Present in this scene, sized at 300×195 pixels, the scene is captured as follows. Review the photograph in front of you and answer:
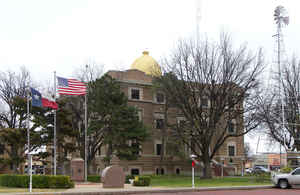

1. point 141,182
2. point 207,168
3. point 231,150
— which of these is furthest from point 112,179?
point 231,150

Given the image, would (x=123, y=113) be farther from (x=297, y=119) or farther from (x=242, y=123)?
(x=297, y=119)

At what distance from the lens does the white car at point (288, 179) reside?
32.1 m

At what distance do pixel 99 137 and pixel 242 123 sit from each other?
1772cm

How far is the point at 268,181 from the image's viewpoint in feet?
133

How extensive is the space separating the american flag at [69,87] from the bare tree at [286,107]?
23880 mm

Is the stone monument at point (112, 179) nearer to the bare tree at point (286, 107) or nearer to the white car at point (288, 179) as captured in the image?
the white car at point (288, 179)

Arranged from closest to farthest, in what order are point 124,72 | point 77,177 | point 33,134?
point 77,177 → point 33,134 → point 124,72

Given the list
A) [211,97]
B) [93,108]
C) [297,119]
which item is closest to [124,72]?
[93,108]

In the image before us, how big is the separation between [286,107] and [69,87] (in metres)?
28.9

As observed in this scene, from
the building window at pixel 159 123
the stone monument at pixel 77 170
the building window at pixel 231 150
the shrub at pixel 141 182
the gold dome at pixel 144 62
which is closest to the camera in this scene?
the shrub at pixel 141 182

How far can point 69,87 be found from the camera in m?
33.7

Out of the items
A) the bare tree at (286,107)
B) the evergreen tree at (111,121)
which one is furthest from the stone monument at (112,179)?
the bare tree at (286,107)

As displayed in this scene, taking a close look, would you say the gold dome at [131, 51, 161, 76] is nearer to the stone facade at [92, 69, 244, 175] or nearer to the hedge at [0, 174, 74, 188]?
the stone facade at [92, 69, 244, 175]

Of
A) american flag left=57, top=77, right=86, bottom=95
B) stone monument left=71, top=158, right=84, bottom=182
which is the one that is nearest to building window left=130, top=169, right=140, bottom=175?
stone monument left=71, top=158, right=84, bottom=182
